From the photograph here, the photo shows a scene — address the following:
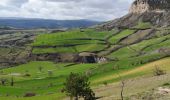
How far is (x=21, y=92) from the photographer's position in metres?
157

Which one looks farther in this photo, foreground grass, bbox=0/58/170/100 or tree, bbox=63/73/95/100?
foreground grass, bbox=0/58/170/100

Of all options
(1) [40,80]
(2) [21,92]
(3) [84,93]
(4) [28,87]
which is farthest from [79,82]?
(1) [40,80]

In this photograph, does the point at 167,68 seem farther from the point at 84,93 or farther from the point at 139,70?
the point at 84,93

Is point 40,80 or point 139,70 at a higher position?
point 139,70

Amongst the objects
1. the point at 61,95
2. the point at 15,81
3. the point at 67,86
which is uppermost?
the point at 67,86

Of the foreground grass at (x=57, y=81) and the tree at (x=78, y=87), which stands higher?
the tree at (x=78, y=87)

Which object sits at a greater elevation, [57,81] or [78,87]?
[78,87]

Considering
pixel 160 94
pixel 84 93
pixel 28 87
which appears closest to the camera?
pixel 160 94

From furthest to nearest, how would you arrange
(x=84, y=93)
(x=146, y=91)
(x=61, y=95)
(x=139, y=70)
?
(x=139, y=70) < (x=61, y=95) < (x=84, y=93) < (x=146, y=91)

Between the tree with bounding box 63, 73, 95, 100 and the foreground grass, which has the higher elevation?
the tree with bounding box 63, 73, 95, 100

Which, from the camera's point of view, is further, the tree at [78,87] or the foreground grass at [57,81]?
the foreground grass at [57,81]

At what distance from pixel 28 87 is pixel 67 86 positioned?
77.4 m

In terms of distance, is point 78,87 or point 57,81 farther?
point 57,81

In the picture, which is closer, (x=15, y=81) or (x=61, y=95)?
(x=61, y=95)
